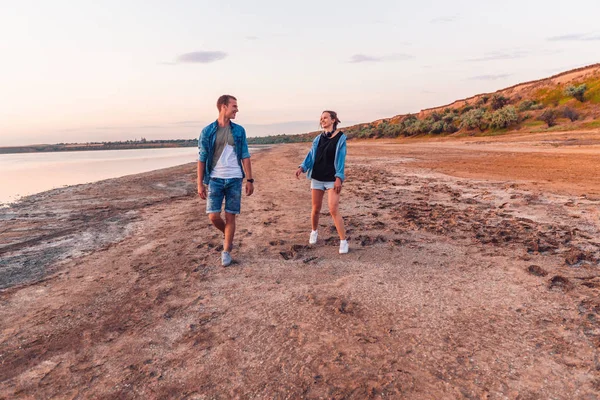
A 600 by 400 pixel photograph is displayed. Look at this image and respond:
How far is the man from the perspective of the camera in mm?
4414

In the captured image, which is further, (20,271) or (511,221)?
(511,221)

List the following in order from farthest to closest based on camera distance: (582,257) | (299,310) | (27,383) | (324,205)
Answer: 1. (324,205)
2. (582,257)
3. (299,310)
4. (27,383)

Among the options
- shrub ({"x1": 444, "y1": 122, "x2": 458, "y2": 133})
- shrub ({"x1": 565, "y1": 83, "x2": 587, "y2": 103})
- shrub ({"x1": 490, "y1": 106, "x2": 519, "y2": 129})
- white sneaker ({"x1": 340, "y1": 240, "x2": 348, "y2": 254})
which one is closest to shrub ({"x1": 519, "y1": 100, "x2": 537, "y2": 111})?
shrub ({"x1": 565, "y1": 83, "x2": 587, "y2": 103})

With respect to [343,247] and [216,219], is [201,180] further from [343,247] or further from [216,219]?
[343,247]

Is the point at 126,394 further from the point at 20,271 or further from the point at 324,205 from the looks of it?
the point at 324,205

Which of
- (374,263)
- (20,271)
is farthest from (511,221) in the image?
(20,271)

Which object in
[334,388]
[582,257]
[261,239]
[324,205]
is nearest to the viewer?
[334,388]

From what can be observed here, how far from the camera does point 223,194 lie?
4.60 meters

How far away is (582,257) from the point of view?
169 inches

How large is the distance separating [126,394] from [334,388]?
4.27 feet

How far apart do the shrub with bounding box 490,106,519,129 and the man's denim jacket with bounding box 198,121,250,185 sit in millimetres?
39645

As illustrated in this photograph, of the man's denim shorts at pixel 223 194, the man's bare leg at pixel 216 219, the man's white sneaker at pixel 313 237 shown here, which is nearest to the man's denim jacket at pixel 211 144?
the man's denim shorts at pixel 223 194

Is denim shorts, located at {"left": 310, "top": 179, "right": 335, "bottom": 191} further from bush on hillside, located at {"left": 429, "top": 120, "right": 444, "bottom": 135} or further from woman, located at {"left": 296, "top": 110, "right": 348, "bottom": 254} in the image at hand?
bush on hillside, located at {"left": 429, "top": 120, "right": 444, "bottom": 135}

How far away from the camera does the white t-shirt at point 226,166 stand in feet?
14.6
